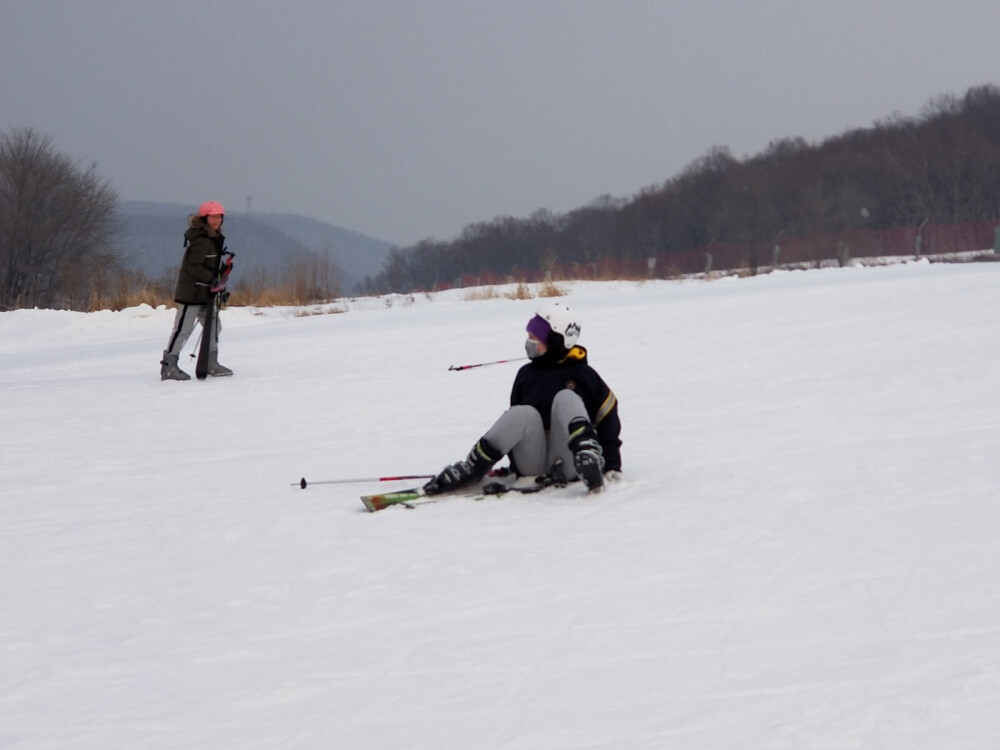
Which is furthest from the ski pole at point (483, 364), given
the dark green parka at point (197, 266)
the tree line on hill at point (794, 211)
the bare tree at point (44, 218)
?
the tree line on hill at point (794, 211)

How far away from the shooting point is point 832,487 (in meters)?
6.25

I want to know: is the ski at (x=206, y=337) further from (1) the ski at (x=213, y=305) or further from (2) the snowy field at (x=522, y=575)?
(2) the snowy field at (x=522, y=575)

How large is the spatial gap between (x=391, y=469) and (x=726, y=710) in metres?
4.75

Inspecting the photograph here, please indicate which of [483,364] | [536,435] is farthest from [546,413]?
[483,364]

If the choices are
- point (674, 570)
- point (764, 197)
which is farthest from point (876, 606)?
point (764, 197)

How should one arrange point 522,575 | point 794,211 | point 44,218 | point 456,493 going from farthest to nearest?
point 794,211 → point 44,218 → point 456,493 → point 522,575

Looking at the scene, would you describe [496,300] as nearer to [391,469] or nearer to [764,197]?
[391,469]

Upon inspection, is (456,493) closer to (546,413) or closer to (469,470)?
(469,470)

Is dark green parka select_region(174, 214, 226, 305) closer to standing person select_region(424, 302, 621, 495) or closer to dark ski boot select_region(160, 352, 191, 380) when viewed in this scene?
dark ski boot select_region(160, 352, 191, 380)

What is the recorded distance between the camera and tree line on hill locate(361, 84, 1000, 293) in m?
72.9

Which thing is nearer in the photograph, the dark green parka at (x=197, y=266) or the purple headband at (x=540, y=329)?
the purple headband at (x=540, y=329)

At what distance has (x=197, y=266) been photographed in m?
12.4

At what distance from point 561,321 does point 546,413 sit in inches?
20.8

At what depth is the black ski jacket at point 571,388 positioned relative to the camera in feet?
21.6
